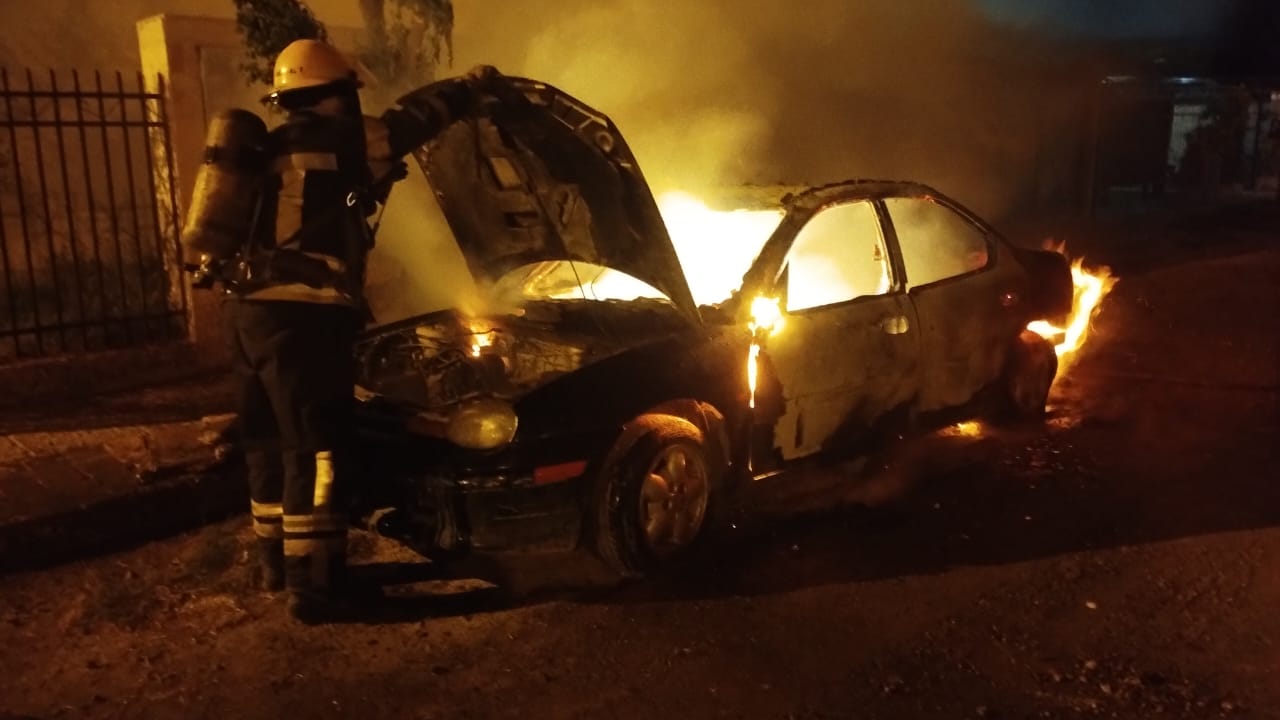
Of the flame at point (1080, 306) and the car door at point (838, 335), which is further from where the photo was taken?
the flame at point (1080, 306)

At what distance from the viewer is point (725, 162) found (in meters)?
11.8

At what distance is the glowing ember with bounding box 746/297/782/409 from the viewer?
4.93m

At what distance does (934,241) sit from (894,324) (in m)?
0.86

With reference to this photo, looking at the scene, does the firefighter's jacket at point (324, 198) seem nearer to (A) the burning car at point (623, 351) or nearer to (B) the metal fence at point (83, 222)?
(A) the burning car at point (623, 351)

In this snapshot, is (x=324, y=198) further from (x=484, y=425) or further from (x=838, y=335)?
(x=838, y=335)

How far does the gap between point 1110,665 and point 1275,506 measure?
7.17 feet

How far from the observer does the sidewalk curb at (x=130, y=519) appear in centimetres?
490

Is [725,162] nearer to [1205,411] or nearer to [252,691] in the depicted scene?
[1205,411]

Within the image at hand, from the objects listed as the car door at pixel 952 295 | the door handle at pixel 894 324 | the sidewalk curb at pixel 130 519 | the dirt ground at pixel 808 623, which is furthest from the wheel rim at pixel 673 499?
the sidewalk curb at pixel 130 519

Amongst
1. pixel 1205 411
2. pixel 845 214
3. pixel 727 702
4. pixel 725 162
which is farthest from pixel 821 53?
pixel 727 702

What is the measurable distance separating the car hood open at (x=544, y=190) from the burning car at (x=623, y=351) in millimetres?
10

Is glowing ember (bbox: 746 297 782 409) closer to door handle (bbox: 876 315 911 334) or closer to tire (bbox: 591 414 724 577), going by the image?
tire (bbox: 591 414 724 577)

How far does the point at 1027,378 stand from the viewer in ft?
21.9

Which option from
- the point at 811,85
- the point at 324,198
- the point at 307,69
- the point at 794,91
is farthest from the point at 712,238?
the point at 811,85
